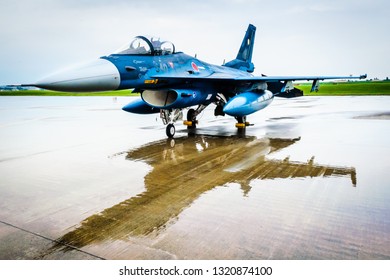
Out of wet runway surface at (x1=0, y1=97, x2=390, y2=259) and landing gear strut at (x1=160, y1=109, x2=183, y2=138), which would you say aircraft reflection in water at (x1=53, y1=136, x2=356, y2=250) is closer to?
wet runway surface at (x1=0, y1=97, x2=390, y2=259)

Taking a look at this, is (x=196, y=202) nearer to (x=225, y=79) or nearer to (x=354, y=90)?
(x=225, y=79)

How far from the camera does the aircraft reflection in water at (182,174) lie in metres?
3.27

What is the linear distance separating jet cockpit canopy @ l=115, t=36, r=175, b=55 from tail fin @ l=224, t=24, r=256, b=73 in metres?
6.46

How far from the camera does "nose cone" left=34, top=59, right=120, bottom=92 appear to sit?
5473 millimetres

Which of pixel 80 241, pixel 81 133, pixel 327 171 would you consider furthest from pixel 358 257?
pixel 81 133

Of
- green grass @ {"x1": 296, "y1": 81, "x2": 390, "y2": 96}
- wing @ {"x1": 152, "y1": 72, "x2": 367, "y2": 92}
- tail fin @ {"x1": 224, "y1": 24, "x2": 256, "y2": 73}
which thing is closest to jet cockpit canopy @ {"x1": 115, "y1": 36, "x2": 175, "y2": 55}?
wing @ {"x1": 152, "y1": 72, "x2": 367, "y2": 92}

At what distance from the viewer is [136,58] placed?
7.74 meters

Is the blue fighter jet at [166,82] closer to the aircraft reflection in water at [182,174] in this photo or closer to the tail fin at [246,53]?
the aircraft reflection in water at [182,174]

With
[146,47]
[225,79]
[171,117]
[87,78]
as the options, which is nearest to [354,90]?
[225,79]

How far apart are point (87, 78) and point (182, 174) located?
2779 millimetres

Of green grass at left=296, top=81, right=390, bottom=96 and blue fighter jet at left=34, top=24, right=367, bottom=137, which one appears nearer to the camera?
blue fighter jet at left=34, top=24, right=367, bottom=137

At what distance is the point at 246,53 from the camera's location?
49.3 ft
